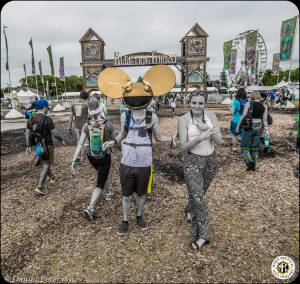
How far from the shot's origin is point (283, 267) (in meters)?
2.68

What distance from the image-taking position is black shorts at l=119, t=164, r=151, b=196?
3314mm

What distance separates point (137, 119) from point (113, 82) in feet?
2.14

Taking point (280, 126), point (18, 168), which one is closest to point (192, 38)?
point (280, 126)

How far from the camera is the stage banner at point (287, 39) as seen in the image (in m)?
10.6

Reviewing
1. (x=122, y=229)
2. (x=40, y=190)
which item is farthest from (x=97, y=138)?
(x=40, y=190)

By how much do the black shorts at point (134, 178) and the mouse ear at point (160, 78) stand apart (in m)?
1.09

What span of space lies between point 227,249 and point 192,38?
35079 millimetres

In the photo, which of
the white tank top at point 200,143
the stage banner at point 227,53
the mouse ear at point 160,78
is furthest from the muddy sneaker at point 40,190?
the stage banner at point 227,53

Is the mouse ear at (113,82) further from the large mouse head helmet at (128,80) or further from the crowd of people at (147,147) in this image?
the crowd of people at (147,147)

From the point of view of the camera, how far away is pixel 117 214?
14.1 feet

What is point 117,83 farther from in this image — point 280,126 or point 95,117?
point 280,126

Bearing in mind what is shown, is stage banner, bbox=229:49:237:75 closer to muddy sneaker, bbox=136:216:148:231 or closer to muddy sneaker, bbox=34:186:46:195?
muddy sneaker, bbox=34:186:46:195

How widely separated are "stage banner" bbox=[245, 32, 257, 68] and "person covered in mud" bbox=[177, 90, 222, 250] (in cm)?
2245

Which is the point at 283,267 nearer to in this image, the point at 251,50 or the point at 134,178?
the point at 134,178
